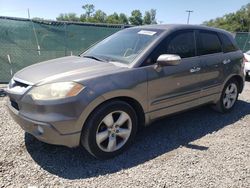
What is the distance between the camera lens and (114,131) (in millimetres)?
3482

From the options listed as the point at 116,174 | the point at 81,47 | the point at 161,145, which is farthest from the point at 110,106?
the point at 81,47

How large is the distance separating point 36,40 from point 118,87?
5381mm

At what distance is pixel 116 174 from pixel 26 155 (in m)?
1.25

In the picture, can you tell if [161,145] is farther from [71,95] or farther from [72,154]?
[71,95]

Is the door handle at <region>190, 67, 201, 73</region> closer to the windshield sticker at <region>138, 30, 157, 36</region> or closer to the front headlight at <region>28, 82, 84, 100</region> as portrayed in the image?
the windshield sticker at <region>138, 30, 157, 36</region>

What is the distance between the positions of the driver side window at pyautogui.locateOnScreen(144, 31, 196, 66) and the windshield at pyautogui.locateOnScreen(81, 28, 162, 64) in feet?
0.58

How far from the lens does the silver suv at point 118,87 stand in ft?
10.1

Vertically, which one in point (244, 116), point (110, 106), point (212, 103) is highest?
point (110, 106)

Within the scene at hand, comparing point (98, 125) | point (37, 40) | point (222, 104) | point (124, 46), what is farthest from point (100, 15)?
point (98, 125)

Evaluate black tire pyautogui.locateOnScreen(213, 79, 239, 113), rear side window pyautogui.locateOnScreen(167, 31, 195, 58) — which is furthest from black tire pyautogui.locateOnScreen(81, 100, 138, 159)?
black tire pyautogui.locateOnScreen(213, 79, 239, 113)

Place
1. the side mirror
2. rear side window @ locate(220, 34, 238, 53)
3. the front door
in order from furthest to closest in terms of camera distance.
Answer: rear side window @ locate(220, 34, 238, 53), the front door, the side mirror

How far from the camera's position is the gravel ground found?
10.0ft

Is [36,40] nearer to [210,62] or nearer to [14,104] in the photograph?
[14,104]

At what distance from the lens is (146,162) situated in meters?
3.46
